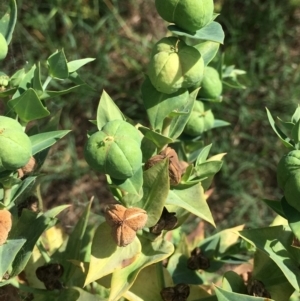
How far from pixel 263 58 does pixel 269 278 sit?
2.07 meters

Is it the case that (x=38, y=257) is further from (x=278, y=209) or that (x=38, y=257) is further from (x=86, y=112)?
(x=86, y=112)

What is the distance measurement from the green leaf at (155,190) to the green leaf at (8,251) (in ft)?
1.13

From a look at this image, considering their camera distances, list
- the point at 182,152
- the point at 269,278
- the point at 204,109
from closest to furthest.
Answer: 1. the point at 269,278
2. the point at 204,109
3. the point at 182,152

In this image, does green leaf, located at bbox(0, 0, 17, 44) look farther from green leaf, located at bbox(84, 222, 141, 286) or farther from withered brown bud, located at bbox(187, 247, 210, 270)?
withered brown bud, located at bbox(187, 247, 210, 270)

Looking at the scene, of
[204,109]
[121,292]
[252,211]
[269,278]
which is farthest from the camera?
[252,211]

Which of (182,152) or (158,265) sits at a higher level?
(182,152)

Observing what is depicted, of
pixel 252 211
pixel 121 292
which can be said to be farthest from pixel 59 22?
pixel 121 292

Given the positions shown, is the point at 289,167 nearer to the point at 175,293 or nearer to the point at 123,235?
the point at 123,235

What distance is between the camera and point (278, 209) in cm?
132

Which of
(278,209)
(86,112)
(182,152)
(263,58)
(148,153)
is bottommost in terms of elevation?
→ (86,112)

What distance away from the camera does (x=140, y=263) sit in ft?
4.55

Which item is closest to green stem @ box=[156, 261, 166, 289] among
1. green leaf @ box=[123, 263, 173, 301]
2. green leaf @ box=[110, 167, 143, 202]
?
green leaf @ box=[123, 263, 173, 301]

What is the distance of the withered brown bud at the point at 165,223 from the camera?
1.38 metres

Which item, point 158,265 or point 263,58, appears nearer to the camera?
point 158,265
